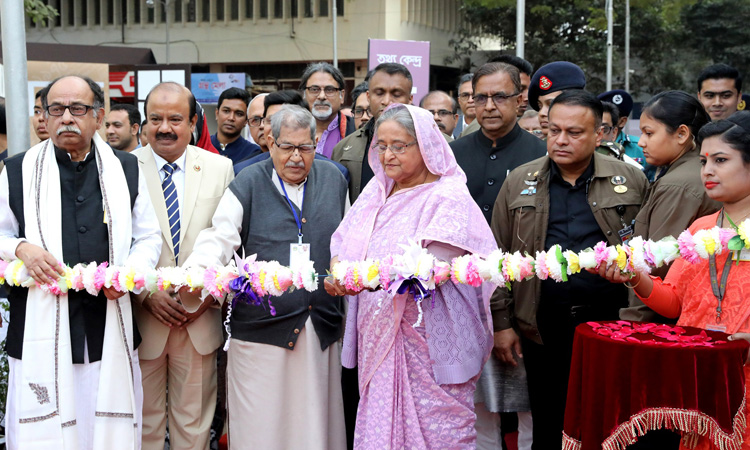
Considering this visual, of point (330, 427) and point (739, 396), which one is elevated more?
point (739, 396)

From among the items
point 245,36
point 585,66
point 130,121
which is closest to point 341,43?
point 245,36

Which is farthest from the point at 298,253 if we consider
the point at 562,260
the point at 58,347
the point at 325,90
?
the point at 325,90

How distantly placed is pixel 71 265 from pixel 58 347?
0.44 metres

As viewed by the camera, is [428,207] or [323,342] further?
[323,342]

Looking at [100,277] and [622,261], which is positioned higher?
[622,261]

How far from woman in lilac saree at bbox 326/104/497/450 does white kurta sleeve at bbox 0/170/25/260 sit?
5.56 feet

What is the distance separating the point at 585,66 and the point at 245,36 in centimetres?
1392

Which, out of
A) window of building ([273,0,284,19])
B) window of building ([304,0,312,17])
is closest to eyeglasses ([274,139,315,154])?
window of building ([304,0,312,17])

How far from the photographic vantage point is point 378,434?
152 inches

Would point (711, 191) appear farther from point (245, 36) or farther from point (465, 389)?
point (245, 36)

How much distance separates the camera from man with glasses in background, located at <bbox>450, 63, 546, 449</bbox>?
487cm

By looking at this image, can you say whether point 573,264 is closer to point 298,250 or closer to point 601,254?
point 601,254

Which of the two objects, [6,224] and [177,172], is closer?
[6,224]

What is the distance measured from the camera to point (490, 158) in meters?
4.99
